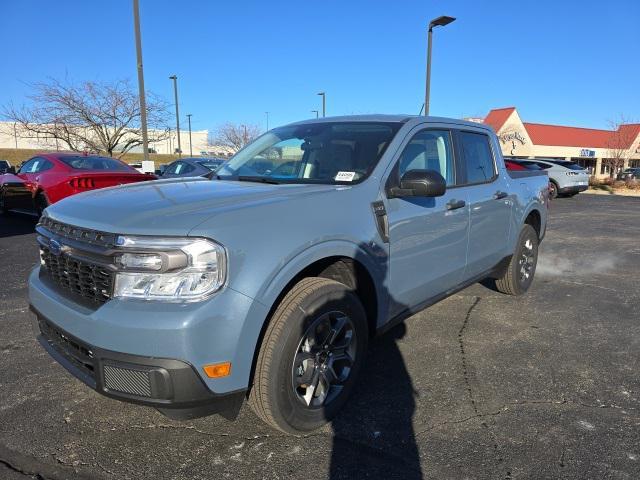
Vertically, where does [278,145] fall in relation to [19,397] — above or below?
above

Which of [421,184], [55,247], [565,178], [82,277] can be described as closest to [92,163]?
[55,247]

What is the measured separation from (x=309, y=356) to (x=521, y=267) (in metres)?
3.56

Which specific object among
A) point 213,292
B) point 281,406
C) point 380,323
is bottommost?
point 281,406

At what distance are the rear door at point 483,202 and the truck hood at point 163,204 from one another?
1.61 metres

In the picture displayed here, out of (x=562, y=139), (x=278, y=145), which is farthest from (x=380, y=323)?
(x=562, y=139)

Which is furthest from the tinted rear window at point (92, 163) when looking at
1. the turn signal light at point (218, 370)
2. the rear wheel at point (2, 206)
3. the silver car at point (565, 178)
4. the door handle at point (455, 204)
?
the silver car at point (565, 178)

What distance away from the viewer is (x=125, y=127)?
22797 mm

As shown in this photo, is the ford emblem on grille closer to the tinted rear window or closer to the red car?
the red car

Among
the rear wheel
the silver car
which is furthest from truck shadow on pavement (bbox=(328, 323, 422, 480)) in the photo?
the silver car

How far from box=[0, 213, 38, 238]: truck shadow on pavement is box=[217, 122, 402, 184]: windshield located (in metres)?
7.11

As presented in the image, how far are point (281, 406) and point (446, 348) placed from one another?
6.29ft

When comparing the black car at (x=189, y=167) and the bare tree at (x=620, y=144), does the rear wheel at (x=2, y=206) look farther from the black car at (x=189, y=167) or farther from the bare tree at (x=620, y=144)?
the bare tree at (x=620, y=144)

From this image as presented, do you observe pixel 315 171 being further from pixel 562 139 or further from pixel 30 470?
pixel 562 139

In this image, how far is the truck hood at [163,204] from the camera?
2256mm
